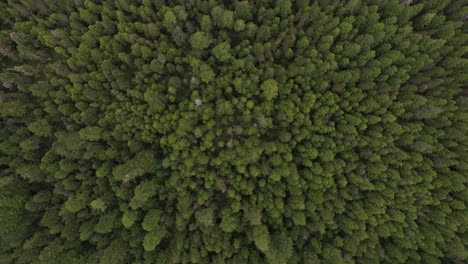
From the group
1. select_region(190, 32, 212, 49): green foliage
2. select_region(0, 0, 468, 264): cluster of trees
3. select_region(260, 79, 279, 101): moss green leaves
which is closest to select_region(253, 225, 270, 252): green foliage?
select_region(0, 0, 468, 264): cluster of trees

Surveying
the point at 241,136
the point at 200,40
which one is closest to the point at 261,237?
the point at 241,136

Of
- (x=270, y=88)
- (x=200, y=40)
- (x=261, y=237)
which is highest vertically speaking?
(x=200, y=40)

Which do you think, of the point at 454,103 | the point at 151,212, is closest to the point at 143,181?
the point at 151,212

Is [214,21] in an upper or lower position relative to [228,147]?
upper

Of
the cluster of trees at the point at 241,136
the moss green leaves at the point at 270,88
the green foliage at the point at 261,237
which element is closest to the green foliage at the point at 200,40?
the cluster of trees at the point at 241,136

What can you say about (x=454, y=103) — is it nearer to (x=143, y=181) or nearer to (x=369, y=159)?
(x=369, y=159)

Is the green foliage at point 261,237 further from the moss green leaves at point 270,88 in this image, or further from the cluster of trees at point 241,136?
the moss green leaves at point 270,88

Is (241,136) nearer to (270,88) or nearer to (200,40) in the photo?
(270,88)

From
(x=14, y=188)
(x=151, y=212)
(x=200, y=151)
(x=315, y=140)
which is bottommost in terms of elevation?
(x=14, y=188)
